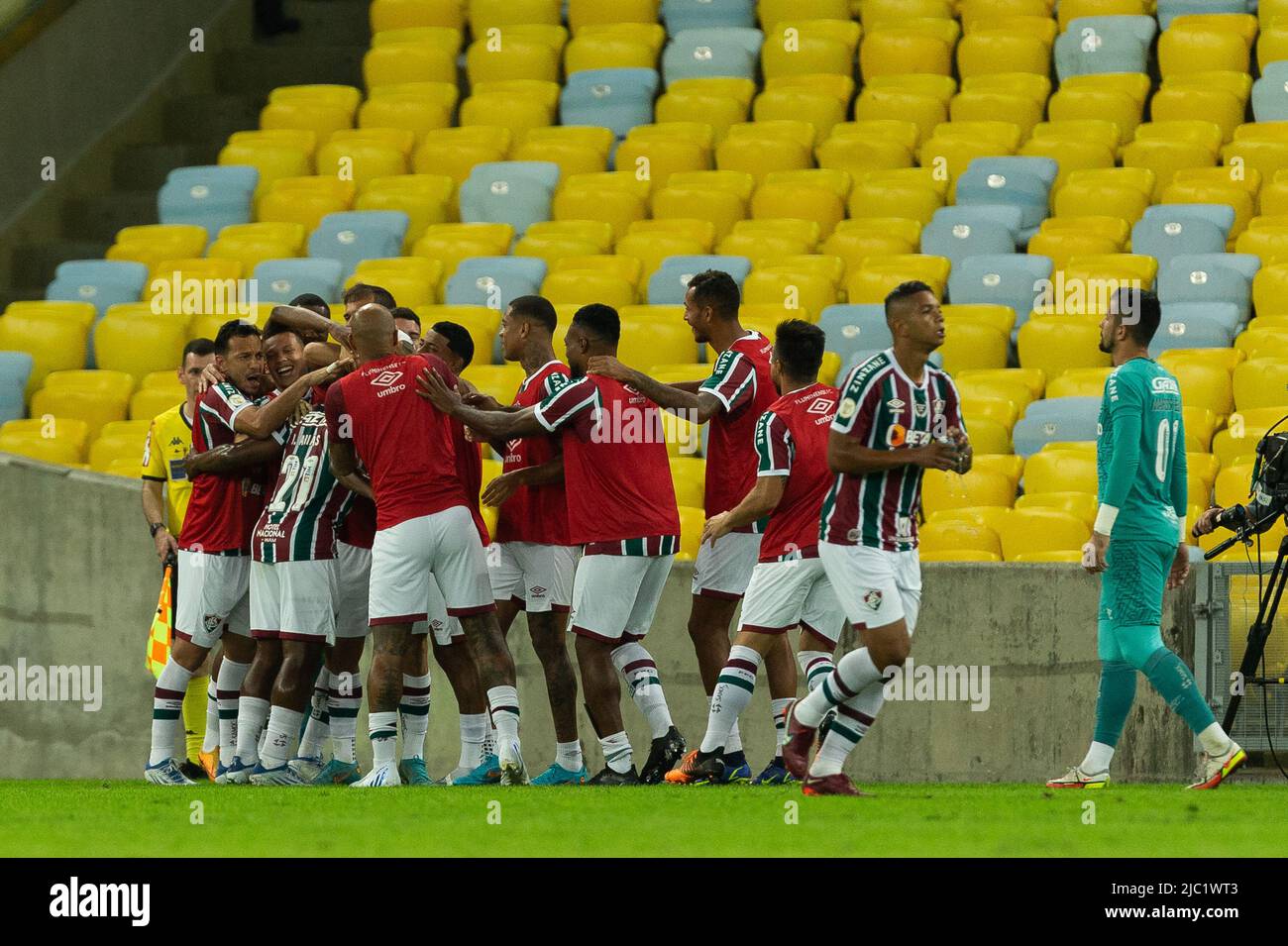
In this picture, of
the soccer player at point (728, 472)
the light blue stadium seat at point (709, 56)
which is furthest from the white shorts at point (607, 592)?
the light blue stadium seat at point (709, 56)

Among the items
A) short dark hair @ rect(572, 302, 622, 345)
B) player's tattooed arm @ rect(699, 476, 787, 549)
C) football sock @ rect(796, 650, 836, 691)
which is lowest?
football sock @ rect(796, 650, 836, 691)

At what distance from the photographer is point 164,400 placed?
1434 cm

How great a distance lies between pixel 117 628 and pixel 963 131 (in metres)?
7.54

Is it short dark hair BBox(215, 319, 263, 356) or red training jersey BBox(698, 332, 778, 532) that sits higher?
short dark hair BBox(215, 319, 263, 356)

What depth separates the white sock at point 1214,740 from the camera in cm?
868

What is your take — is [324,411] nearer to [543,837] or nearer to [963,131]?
[543,837]

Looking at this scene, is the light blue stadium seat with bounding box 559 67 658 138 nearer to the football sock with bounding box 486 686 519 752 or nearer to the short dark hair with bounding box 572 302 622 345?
the short dark hair with bounding box 572 302 622 345

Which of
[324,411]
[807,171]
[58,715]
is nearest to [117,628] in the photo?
[58,715]

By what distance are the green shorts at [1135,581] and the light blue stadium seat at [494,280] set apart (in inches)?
256

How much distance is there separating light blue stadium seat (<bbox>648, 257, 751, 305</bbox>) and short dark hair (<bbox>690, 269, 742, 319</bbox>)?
446 centimetres

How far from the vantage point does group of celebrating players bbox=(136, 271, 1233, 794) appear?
9312 millimetres

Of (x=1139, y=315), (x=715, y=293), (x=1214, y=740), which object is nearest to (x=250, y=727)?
(x=715, y=293)

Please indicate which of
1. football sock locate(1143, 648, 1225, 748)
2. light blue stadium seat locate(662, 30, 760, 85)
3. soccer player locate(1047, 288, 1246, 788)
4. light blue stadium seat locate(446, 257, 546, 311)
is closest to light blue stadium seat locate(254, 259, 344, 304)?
light blue stadium seat locate(446, 257, 546, 311)

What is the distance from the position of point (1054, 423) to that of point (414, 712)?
4420 mm
